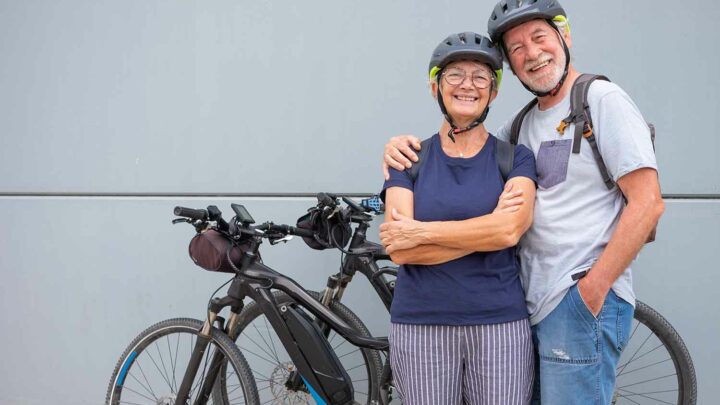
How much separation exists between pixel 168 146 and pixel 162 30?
0.68m

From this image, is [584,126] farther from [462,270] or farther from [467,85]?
[462,270]

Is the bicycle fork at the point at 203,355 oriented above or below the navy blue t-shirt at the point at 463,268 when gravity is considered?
below

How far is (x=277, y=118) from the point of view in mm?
3758

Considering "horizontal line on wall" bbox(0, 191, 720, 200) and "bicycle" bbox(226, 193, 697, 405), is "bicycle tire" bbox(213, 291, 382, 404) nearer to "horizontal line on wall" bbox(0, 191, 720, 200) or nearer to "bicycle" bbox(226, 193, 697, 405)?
"bicycle" bbox(226, 193, 697, 405)

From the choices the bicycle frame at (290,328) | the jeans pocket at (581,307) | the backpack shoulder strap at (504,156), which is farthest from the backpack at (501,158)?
the bicycle frame at (290,328)

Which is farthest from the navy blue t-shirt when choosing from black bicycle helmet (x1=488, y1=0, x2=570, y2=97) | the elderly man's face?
black bicycle helmet (x1=488, y1=0, x2=570, y2=97)

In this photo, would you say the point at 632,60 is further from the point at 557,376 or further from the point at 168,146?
the point at 168,146

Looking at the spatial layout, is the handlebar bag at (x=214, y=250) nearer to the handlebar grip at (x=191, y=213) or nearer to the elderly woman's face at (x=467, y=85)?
the handlebar grip at (x=191, y=213)

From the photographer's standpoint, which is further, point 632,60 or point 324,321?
point 632,60

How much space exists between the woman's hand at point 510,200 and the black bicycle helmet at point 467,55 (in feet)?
0.90

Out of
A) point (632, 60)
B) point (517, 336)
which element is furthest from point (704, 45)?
point (517, 336)

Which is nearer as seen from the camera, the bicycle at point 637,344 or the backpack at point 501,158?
the backpack at point 501,158

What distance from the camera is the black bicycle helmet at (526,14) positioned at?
212cm

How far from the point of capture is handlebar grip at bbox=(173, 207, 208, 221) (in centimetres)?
266
